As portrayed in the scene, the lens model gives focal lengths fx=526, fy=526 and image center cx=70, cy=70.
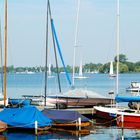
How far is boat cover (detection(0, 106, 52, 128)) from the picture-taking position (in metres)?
35.2

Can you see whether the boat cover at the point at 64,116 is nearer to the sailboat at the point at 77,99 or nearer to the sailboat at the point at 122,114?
the sailboat at the point at 122,114

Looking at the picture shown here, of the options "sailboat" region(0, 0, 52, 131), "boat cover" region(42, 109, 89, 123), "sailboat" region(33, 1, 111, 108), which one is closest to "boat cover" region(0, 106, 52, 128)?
"sailboat" region(0, 0, 52, 131)

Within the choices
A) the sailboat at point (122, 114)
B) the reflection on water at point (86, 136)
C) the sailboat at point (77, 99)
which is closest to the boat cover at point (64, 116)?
the reflection on water at point (86, 136)

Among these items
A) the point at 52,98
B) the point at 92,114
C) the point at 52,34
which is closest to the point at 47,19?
the point at 52,34

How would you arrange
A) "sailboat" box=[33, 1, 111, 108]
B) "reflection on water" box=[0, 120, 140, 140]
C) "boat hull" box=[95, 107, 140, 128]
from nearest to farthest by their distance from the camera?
1. "reflection on water" box=[0, 120, 140, 140]
2. "boat hull" box=[95, 107, 140, 128]
3. "sailboat" box=[33, 1, 111, 108]

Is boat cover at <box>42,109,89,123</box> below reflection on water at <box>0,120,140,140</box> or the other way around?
the other way around

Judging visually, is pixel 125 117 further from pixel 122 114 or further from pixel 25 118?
pixel 25 118

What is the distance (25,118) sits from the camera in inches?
1394

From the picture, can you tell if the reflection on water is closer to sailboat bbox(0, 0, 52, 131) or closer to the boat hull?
sailboat bbox(0, 0, 52, 131)

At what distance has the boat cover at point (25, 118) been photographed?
3522cm

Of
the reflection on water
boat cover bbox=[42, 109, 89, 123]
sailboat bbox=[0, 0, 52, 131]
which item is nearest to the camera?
the reflection on water

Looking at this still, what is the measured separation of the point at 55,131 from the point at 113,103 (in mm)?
11756

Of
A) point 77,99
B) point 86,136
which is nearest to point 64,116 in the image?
point 86,136

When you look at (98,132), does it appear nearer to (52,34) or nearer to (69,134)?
(69,134)
